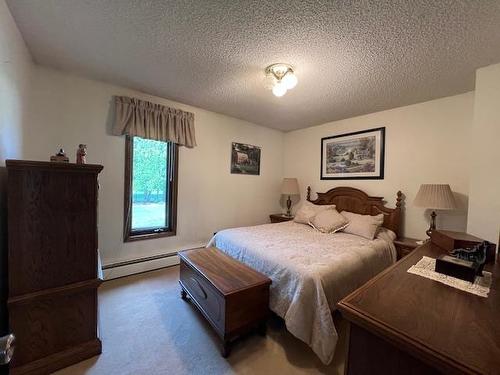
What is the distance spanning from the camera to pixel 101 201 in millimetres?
2625

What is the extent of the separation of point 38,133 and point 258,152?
3070 mm

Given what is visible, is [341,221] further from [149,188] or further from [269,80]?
[149,188]

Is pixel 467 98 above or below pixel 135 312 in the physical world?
above

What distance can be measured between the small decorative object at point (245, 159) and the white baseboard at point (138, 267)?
175 cm

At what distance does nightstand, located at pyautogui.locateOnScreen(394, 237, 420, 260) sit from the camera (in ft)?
8.31

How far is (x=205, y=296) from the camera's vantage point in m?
1.83

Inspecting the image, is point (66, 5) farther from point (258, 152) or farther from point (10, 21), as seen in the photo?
point (258, 152)

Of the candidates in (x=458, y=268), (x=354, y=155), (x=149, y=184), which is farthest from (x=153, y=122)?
(x=458, y=268)

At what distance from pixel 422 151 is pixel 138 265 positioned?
4.07 metres

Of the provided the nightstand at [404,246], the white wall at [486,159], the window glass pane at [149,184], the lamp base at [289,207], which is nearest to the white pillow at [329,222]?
the nightstand at [404,246]

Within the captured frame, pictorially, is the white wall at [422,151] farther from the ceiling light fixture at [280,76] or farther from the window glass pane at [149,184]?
the window glass pane at [149,184]

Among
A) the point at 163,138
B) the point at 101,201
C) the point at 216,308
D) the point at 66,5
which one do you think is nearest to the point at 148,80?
the point at 163,138

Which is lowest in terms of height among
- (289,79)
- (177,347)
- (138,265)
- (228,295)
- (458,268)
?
(177,347)

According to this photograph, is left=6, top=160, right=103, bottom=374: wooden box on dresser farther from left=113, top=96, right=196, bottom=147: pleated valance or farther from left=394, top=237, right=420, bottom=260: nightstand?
left=394, top=237, right=420, bottom=260: nightstand
